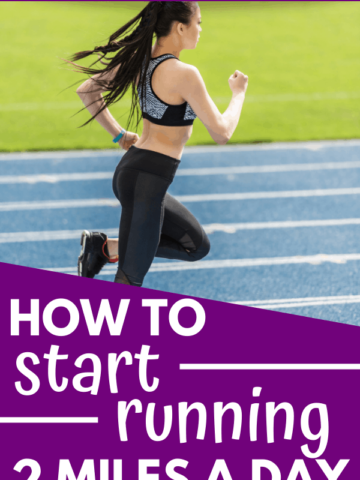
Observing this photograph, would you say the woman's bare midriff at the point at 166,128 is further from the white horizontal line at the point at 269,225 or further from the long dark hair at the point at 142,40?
the white horizontal line at the point at 269,225

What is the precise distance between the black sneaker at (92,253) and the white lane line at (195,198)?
219cm

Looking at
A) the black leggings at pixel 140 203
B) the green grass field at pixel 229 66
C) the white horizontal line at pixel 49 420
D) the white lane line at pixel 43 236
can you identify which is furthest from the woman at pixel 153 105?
the green grass field at pixel 229 66

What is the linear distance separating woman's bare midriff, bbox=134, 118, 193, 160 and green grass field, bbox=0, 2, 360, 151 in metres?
3.27

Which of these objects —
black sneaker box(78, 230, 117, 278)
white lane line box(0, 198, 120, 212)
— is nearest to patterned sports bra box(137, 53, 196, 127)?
black sneaker box(78, 230, 117, 278)

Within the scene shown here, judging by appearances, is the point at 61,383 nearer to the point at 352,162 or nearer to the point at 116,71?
the point at 116,71

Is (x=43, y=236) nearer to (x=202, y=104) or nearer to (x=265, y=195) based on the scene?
(x=265, y=195)

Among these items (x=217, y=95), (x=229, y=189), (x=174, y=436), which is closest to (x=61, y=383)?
(x=174, y=436)

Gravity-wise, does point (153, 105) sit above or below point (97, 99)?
below

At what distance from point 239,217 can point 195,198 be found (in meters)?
0.66

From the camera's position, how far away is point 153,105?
3.53 m

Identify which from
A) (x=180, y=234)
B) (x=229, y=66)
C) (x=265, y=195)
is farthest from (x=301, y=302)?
(x=229, y=66)

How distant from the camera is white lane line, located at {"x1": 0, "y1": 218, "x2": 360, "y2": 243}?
5.94m

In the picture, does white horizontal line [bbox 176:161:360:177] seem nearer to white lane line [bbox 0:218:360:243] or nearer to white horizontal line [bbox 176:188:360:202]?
white horizontal line [bbox 176:188:360:202]

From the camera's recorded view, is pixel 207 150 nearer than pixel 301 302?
No
